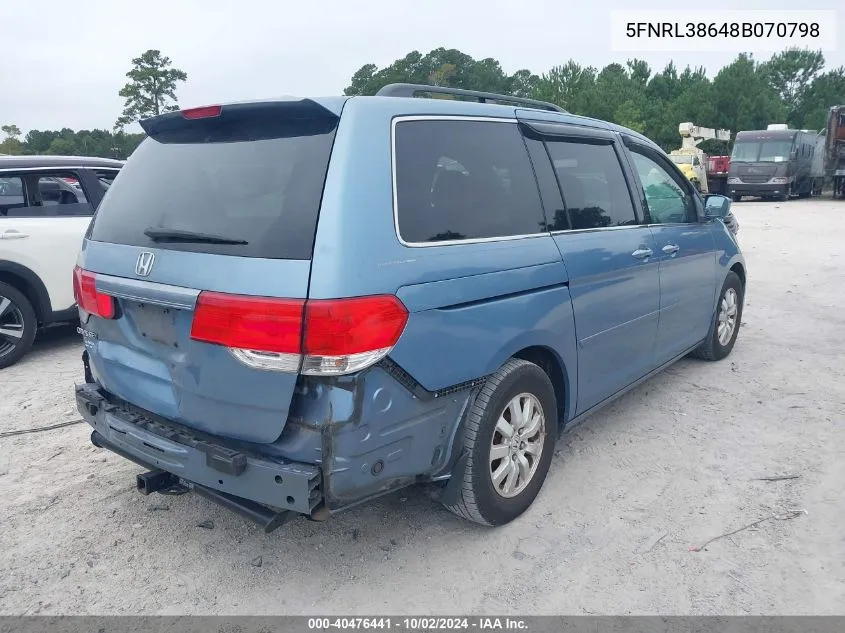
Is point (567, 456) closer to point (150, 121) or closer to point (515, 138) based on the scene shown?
point (515, 138)

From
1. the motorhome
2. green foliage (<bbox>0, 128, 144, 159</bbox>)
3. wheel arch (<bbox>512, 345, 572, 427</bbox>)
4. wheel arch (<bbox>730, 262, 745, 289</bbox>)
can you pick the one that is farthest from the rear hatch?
green foliage (<bbox>0, 128, 144, 159</bbox>)

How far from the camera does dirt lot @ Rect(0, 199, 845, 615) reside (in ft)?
8.68

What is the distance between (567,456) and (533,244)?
4.85 feet

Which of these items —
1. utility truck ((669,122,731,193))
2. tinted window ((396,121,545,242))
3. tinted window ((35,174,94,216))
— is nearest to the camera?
tinted window ((396,121,545,242))

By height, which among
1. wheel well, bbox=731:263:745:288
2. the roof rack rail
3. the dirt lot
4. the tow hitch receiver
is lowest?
the dirt lot

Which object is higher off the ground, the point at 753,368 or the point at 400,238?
the point at 400,238

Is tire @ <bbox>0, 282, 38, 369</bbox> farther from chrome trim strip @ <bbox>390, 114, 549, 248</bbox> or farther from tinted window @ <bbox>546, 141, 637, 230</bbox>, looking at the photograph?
tinted window @ <bbox>546, 141, 637, 230</bbox>

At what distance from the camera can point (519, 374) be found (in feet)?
9.74

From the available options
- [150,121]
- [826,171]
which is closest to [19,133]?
[826,171]

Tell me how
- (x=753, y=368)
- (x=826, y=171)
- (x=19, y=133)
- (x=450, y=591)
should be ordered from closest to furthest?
(x=450, y=591), (x=753, y=368), (x=826, y=171), (x=19, y=133)

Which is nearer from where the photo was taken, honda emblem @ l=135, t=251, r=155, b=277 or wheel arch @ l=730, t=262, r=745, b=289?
honda emblem @ l=135, t=251, r=155, b=277

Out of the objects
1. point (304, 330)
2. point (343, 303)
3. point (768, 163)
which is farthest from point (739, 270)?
point (768, 163)

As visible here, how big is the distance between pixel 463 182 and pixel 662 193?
2.21 meters
